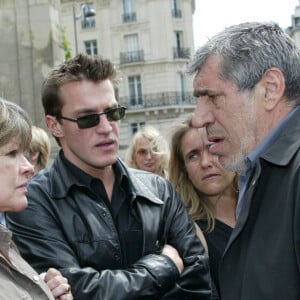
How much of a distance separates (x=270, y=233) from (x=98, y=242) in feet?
3.70

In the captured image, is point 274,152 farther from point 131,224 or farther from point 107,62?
point 107,62

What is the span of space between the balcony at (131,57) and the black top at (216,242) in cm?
4178

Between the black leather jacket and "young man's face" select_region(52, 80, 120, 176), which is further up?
"young man's face" select_region(52, 80, 120, 176)

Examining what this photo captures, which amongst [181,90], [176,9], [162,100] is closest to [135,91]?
[162,100]

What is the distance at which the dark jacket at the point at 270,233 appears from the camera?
2357 mm

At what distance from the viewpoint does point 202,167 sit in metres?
4.36

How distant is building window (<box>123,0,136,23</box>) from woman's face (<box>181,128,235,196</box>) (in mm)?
42569

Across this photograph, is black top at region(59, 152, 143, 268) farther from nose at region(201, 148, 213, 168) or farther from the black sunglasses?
nose at region(201, 148, 213, 168)

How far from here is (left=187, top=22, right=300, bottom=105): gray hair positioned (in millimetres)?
2686

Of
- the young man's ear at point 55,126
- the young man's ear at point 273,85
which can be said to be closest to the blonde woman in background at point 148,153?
the young man's ear at point 55,126

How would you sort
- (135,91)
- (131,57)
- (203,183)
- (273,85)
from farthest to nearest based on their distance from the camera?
(135,91) < (131,57) < (203,183) < (273,85)

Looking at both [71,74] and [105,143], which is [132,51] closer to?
[71,74]

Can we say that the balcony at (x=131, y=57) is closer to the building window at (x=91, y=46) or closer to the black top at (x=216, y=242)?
the building window at (x=91, y=46)

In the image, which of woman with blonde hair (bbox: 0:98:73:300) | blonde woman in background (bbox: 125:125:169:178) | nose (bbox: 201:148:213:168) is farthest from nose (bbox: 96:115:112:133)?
blonde woman in background (bbox: 125:125:169:178)
